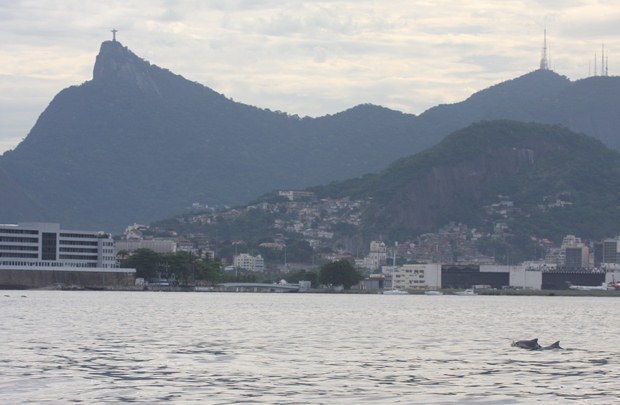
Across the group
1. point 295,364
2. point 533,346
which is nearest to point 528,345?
point 533,346

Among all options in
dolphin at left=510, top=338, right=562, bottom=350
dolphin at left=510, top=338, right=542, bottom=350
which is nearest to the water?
dolphin at left=510, top=338, right=542, bottom=350

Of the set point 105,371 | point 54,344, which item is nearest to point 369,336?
point 54,344

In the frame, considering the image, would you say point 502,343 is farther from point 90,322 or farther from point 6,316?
point 6,316

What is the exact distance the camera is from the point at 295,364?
68.2m

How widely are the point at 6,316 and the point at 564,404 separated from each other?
253 ft

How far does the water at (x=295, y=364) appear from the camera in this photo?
5459 centimetres

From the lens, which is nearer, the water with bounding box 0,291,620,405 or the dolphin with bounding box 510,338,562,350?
the water with bounding box 0,291,620,405

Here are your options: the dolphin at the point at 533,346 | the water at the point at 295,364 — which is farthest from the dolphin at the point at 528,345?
the water at the point at 295,364

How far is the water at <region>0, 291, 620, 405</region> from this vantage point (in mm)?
54594

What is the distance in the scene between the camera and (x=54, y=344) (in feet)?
262

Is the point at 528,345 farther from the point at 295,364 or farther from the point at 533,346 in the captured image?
the point at 295,364

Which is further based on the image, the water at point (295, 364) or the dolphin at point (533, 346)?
the dolphin at point (533, 346)

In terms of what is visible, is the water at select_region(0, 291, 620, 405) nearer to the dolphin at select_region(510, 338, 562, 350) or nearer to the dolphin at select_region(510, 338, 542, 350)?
the dolphin at select_region(510, 338, 542, 350)

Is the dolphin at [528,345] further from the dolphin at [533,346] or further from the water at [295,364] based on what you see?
the water at [295,364]
